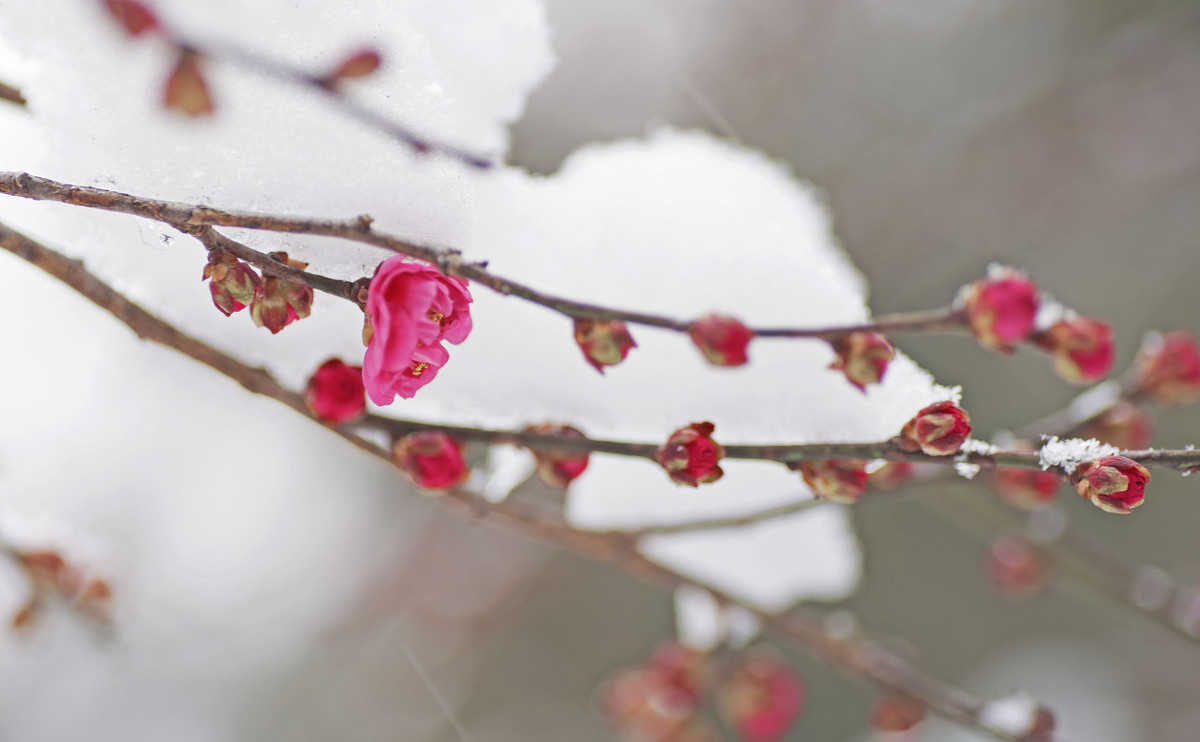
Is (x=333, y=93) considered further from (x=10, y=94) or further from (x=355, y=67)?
(x=10, y=94)

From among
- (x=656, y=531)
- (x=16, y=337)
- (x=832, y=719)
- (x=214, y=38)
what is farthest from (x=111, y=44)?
(x=832, y=719)

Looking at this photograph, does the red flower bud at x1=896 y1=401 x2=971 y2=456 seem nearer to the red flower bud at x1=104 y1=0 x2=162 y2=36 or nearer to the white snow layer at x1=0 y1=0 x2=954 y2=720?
the white snow layer at x1=0 y1=0 x2=954 y2=720

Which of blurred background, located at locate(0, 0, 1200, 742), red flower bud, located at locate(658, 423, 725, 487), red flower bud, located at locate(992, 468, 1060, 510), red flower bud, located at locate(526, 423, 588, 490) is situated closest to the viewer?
red flower bud, located at locate(658, 423, 725, 487)

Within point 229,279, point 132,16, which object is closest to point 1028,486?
point 229,279

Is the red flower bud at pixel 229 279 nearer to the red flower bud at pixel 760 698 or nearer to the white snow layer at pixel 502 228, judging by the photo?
the white snow layer at pixel 502 228

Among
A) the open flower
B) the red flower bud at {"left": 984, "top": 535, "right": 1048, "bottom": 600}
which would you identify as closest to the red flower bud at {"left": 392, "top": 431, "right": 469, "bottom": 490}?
the open flower
